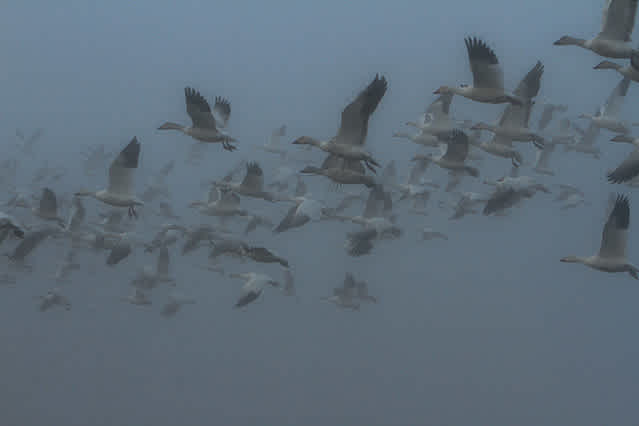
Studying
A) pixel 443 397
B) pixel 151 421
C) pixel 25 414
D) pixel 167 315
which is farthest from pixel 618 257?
pixel 443 397

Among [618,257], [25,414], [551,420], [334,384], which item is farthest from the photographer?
[551,420]

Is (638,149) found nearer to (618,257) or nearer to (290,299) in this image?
(618,257)

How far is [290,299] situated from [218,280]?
6364 mm

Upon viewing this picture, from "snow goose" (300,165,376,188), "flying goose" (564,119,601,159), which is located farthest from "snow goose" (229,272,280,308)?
"flying goose" (564,119,601,159)

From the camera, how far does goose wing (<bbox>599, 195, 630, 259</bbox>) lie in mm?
7676

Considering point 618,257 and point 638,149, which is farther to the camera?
point 638,149

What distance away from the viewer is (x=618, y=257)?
7934mm

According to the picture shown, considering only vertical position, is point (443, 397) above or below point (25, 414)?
below

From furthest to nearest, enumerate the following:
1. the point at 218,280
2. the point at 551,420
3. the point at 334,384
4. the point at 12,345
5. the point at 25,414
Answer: the point at 218,280, the point at 551,420, the point at 334,384, the point at 12,345, the point at 25,414

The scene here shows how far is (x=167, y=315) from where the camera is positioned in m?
17.6

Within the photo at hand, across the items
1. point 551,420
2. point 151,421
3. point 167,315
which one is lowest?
point 551,420

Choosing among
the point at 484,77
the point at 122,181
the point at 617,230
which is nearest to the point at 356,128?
the point at 484,77

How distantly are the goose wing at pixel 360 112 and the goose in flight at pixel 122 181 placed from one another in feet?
13.2

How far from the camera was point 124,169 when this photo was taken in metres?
10.3
